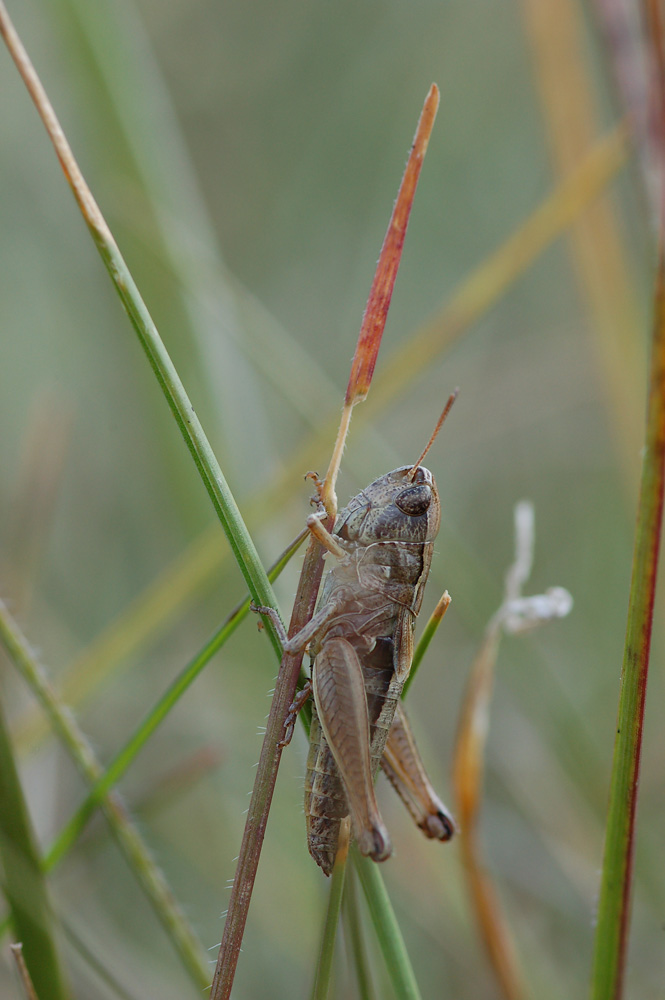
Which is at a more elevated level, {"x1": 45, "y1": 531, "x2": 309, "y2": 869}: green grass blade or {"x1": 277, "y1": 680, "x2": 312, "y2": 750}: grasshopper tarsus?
{"x1": 45, "y1": 531, "x2": 309, "y2": 869}: green grass blade

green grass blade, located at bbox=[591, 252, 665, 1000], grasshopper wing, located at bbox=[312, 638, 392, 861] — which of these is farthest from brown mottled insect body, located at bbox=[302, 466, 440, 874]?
green grass blade, located at bbox=[591, 252, 665, 1000]

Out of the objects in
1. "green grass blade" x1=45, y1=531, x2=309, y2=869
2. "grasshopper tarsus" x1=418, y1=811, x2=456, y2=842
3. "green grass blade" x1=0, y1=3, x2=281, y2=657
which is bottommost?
"grasshopper tarsus" x1=418, y1=811, x2=456, y2=842

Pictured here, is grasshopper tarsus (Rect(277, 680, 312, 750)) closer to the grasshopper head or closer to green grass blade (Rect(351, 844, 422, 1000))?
green grass blade (Rect(351, 844, 422, 1000))

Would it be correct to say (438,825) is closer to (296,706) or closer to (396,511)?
(296,706)

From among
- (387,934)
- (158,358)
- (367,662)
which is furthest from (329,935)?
(158,358)

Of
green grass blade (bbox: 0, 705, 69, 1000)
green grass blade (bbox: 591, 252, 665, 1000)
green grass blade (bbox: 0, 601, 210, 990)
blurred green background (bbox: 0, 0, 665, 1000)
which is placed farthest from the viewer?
blurred green background (bbox: 0, 0, 665, 1000)

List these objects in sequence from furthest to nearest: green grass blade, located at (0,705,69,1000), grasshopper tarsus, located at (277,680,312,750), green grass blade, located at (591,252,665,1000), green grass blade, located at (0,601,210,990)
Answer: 1. grasshopper tarsus, located at (277,680,312,750)
2. green grass blade, located at (0,601,210,990)
3. green grass blade, located at (0,705,69,1000)
4. green grass blade, located at (591,252,665,1000)

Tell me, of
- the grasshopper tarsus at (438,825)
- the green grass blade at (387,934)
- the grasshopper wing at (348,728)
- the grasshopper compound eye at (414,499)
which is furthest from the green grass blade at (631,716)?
the grasshopper compound eye at (414,499)

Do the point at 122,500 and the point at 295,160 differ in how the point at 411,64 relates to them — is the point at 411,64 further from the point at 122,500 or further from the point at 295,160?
the point at 122,500
